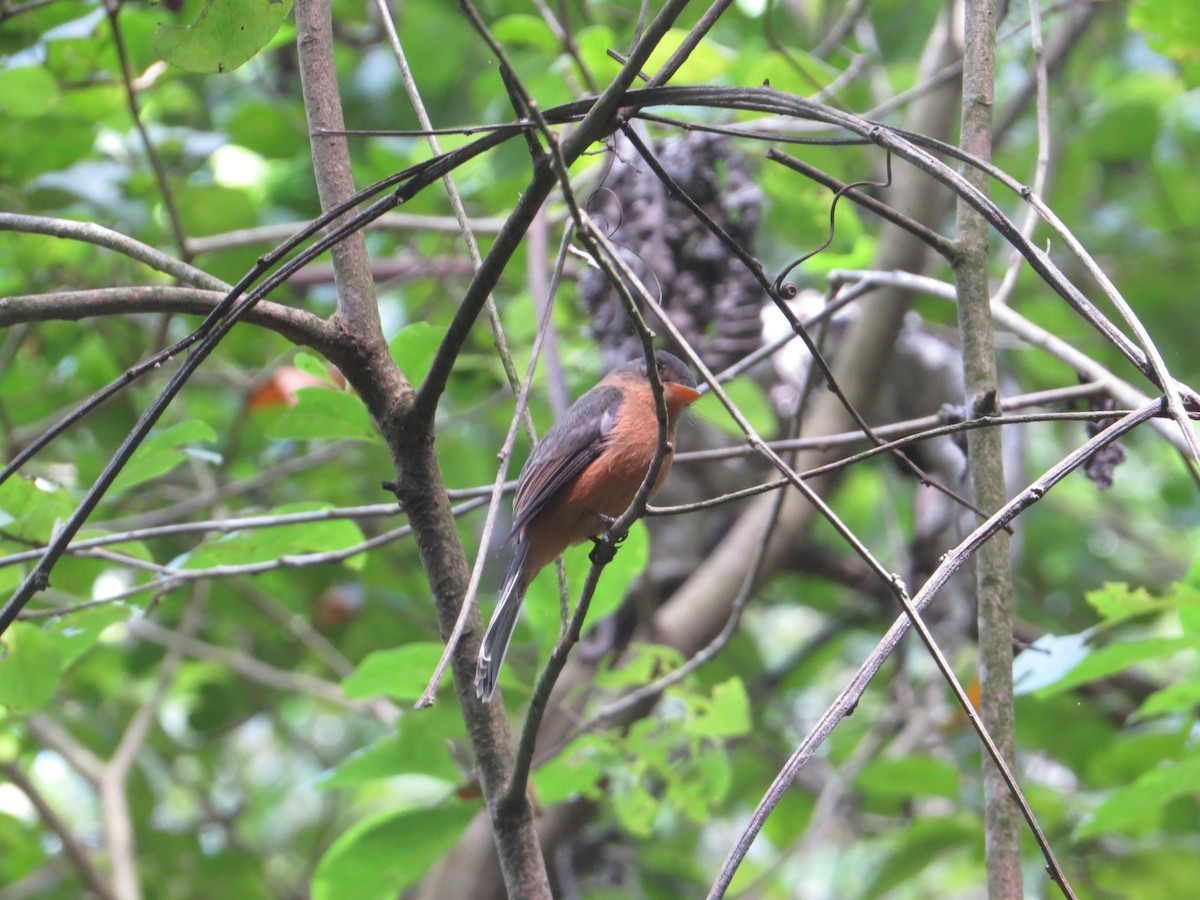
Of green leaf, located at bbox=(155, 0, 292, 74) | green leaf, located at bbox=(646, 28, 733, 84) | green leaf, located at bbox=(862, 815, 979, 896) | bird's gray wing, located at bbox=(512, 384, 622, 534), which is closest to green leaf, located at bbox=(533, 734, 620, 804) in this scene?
bird's gray wing, located at bbox=(512, 384, 622, 534)

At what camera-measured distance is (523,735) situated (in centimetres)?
181

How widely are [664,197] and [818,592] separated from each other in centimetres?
280

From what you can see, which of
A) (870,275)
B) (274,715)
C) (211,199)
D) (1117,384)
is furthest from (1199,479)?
(274,715)

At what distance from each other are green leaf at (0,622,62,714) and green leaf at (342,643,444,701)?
61 cm

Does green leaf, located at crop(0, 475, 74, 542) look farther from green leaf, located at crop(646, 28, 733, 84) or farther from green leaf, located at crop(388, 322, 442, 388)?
green leaf, located at crop(646, 28, 733, 84)

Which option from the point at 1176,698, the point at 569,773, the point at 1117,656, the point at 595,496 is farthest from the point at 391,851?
the point at 1176,698

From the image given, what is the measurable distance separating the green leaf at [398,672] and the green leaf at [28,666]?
2.01 ft

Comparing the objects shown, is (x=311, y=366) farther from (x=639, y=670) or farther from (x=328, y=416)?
(x=639, y=670)

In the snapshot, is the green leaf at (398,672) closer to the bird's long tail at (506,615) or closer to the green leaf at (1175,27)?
the bird's long tail at (506,615)

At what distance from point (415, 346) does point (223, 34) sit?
27.9 inches

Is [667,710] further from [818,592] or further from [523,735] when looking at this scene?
A: [818,592]

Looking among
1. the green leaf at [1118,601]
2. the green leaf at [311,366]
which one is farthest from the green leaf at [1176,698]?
the green leaf at [311,366]

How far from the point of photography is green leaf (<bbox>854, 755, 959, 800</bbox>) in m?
3.93

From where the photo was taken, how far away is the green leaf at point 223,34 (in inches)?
70.0
